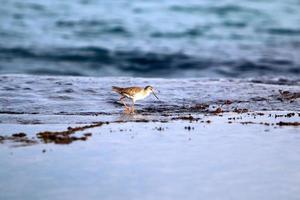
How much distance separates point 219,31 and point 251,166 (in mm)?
29156

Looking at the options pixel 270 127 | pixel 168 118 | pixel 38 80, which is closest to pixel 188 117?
pixel 168 118

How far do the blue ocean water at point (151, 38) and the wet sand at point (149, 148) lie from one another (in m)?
11.6

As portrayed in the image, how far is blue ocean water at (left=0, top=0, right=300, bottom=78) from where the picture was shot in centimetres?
2692

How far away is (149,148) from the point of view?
9.43 m

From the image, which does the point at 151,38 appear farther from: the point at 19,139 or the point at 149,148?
the point at 149,148

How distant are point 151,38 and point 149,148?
2518cm

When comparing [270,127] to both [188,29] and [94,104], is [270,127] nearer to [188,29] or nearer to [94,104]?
[94,104]

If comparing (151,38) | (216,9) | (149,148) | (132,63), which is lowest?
(149,148)

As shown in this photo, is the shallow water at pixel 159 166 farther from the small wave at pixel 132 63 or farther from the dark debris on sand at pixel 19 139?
the small wave at pixel 132 63

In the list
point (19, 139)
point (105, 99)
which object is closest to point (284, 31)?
point (105, 99)

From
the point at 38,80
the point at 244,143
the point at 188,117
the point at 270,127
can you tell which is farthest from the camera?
the point at 38,80

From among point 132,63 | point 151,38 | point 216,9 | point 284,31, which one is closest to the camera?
point 132,63

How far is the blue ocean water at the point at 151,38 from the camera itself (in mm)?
26922

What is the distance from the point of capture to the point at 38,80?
18.2 metres
